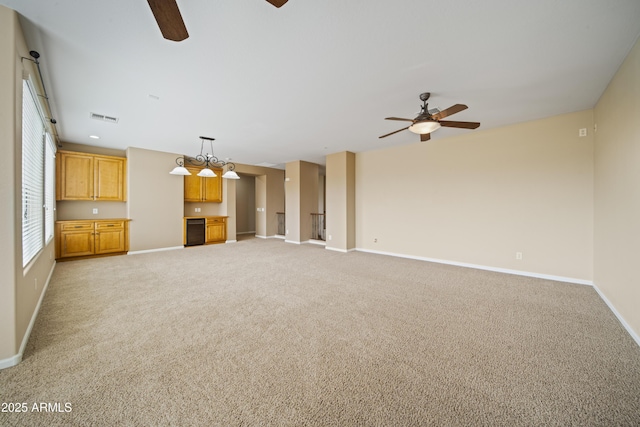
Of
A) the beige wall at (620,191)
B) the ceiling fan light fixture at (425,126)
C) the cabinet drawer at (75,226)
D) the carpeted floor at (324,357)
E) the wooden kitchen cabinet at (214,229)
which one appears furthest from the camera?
the wooden kitchen cabinet at (214,229)

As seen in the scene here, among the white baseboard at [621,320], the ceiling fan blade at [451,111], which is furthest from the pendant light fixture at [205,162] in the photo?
the white baseboard at [621,320]

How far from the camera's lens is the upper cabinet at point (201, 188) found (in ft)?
23.3

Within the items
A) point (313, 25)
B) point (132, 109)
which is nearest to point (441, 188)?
point (313, 25)

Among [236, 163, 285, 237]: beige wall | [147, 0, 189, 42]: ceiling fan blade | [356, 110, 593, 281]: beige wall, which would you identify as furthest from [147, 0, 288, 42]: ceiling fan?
[236, 163, 285, 237]: beige wall

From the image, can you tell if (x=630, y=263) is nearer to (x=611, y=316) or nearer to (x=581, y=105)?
(x=611, y=316)

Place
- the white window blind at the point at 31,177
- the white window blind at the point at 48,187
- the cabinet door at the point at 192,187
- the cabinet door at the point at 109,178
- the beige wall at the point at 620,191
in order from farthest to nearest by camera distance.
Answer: the cabinet door at the point at 192,187
the cabinet door at the point at 109,178
the white window blind at the point at 48,187
the white window blind at the point at 31,177
the beige wall at the point at 620,191

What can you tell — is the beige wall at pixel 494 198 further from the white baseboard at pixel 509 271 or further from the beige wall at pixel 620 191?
the beige wall at pixel 620 191

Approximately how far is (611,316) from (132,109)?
702cm

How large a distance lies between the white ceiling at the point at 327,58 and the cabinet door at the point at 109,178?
179 cm

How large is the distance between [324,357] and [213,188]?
7.07 m

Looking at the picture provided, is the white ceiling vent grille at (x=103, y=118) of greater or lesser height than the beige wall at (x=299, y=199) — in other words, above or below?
above

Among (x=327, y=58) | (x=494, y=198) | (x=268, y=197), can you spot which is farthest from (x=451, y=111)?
(x=268, y=197)

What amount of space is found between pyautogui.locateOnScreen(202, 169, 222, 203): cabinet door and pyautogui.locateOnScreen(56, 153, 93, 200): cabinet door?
8.54ft

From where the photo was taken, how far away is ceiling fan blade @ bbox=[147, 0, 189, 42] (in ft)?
4.00
